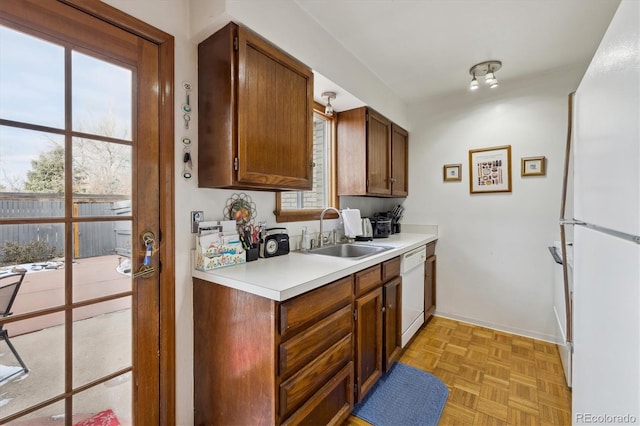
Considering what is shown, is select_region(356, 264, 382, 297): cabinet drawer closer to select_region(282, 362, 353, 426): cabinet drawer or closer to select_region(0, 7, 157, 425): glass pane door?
select_region(282, 362, 353, 426): cabinet drawer

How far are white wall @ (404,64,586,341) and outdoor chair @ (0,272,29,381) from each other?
3087 mm

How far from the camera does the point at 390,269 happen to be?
189 cm

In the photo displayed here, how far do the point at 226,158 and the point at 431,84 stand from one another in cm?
231

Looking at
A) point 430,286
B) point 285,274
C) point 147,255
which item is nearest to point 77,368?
point 147,255

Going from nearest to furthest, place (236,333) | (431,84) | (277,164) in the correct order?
(236,333) → (277,164) → (431,84)

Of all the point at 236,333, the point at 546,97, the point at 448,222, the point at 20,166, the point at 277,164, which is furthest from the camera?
the point at 448,222

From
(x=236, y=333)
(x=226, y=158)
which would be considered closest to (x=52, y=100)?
(x=226, y=158)

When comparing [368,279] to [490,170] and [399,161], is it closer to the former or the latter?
[399,161]

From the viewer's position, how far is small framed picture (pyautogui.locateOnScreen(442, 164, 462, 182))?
2789mm

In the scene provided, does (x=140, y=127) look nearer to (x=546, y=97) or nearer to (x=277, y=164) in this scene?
(x=277, y=164)

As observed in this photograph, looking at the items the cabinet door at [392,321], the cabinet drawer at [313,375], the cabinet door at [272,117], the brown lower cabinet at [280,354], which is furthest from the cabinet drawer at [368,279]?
the cabinet door at [272,117]

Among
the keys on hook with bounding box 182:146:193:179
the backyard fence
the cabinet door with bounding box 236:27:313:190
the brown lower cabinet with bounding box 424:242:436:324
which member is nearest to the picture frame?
the brown lower cabinet with bounding box 424:242:436:324

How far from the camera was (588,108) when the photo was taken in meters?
1.02

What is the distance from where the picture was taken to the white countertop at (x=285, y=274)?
1.07 metres
